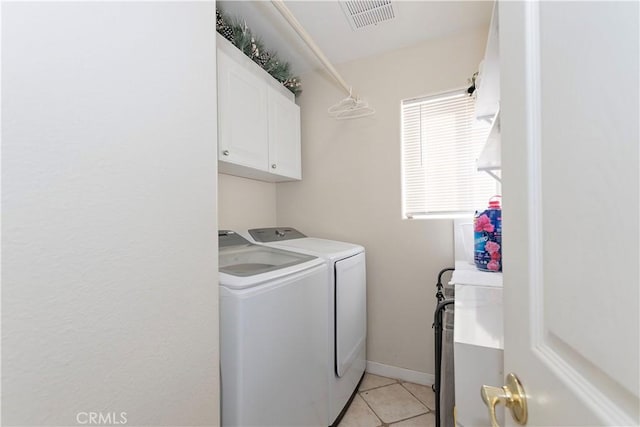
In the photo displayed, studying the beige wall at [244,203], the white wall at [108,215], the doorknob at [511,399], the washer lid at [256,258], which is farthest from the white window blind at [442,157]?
the doorknob at [511,399]

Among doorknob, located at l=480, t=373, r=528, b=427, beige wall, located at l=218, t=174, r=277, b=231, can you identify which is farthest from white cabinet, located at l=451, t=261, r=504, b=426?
beige wall, located at l=218, t=174, r=277, b=231

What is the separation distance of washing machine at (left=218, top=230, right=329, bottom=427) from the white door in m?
0.91

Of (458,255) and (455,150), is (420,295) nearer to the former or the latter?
(458,255)

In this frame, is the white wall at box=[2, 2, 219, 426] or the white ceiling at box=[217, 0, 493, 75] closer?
the white wall at box=[2, 2, 219, 426]

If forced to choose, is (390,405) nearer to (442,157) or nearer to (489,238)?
(489,238)

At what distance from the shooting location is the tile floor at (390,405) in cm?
176

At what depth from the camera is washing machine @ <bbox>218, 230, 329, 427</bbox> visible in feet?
3.59

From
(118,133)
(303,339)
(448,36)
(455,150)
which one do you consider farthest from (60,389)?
(448,36)

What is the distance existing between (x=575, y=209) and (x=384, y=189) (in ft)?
6.47

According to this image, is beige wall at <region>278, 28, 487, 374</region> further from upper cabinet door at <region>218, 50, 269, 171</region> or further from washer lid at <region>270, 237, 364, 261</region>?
upper cabinet door at <region>218, 50, 269, 171</region>

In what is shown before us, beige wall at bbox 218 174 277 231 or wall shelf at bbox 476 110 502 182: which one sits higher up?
wall shelf at bbox 476 110 502 182
